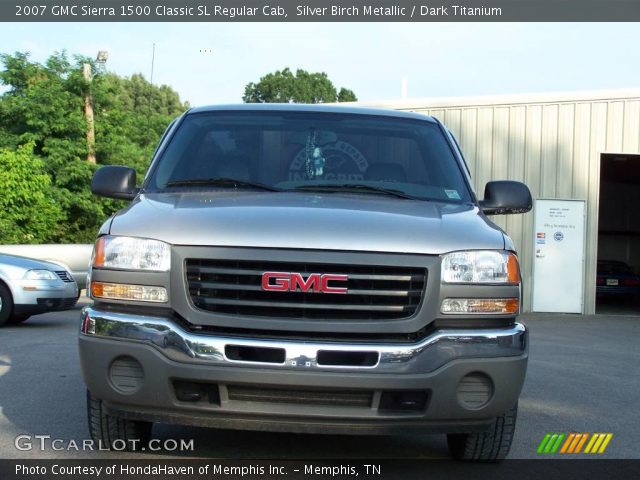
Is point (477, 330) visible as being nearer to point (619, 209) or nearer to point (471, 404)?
point (471, 404)

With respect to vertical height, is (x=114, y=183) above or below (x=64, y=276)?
above

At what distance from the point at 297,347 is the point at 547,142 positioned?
17096 millimetres

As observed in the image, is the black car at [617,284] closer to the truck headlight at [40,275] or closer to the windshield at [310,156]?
the truck headlight at [40,275]

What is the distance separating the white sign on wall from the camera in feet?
64.6

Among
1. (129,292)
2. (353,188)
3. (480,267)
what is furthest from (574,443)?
(129,292)

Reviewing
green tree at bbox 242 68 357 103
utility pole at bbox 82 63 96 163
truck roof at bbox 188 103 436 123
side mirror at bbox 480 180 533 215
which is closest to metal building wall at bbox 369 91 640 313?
truck roof at bbox 188 103 436 123

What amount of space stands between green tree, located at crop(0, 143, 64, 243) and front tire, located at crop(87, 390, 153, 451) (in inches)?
884

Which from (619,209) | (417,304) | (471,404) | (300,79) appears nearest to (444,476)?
(471,404)

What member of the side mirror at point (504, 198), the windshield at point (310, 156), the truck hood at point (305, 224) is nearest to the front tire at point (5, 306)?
the windshield at point (310, 156)

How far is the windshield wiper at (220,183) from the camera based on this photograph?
506cm

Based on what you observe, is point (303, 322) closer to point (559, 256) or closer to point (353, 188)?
point (353, 188)

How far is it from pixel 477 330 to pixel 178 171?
2.12 m

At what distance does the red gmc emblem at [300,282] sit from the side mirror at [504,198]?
162cm

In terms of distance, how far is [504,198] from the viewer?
5.36 m
